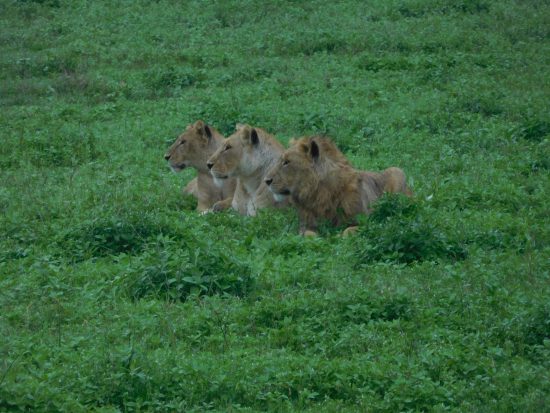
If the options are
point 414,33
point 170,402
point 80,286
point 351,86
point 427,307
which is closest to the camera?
point 170,402

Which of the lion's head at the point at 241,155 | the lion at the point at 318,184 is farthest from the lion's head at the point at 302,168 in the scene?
the lion's head at the point at 241,155

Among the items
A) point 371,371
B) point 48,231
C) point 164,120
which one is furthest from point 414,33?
point 371,371

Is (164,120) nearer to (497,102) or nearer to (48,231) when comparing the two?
(497,102)

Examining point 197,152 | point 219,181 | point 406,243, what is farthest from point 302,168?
point 197,152

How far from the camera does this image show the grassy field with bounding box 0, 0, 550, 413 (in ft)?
22.0

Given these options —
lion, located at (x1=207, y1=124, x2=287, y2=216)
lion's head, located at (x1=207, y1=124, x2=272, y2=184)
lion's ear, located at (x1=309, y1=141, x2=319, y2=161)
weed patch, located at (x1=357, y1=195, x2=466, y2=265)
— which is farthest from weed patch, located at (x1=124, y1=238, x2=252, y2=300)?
lion's head, located at (x1=207, y1=124, x2=272, y2=184)

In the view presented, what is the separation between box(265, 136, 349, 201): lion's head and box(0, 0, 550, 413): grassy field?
29 cm

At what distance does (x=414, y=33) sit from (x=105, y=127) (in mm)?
5512

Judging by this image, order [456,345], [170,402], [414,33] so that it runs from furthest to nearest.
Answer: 1. [414,33]
2. [456,345]
3. [170,402]

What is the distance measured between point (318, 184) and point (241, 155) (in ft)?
4.51

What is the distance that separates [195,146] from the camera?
12.6 metres

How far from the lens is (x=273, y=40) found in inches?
715

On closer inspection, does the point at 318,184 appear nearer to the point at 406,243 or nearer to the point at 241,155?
the point at 241,155

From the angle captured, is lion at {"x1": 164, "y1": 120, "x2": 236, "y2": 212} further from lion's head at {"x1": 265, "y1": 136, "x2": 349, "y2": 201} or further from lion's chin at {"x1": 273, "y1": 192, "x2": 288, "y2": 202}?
lion's head at {"x1": 265, "y1": 136, "x2": 349, "y2": 201}
